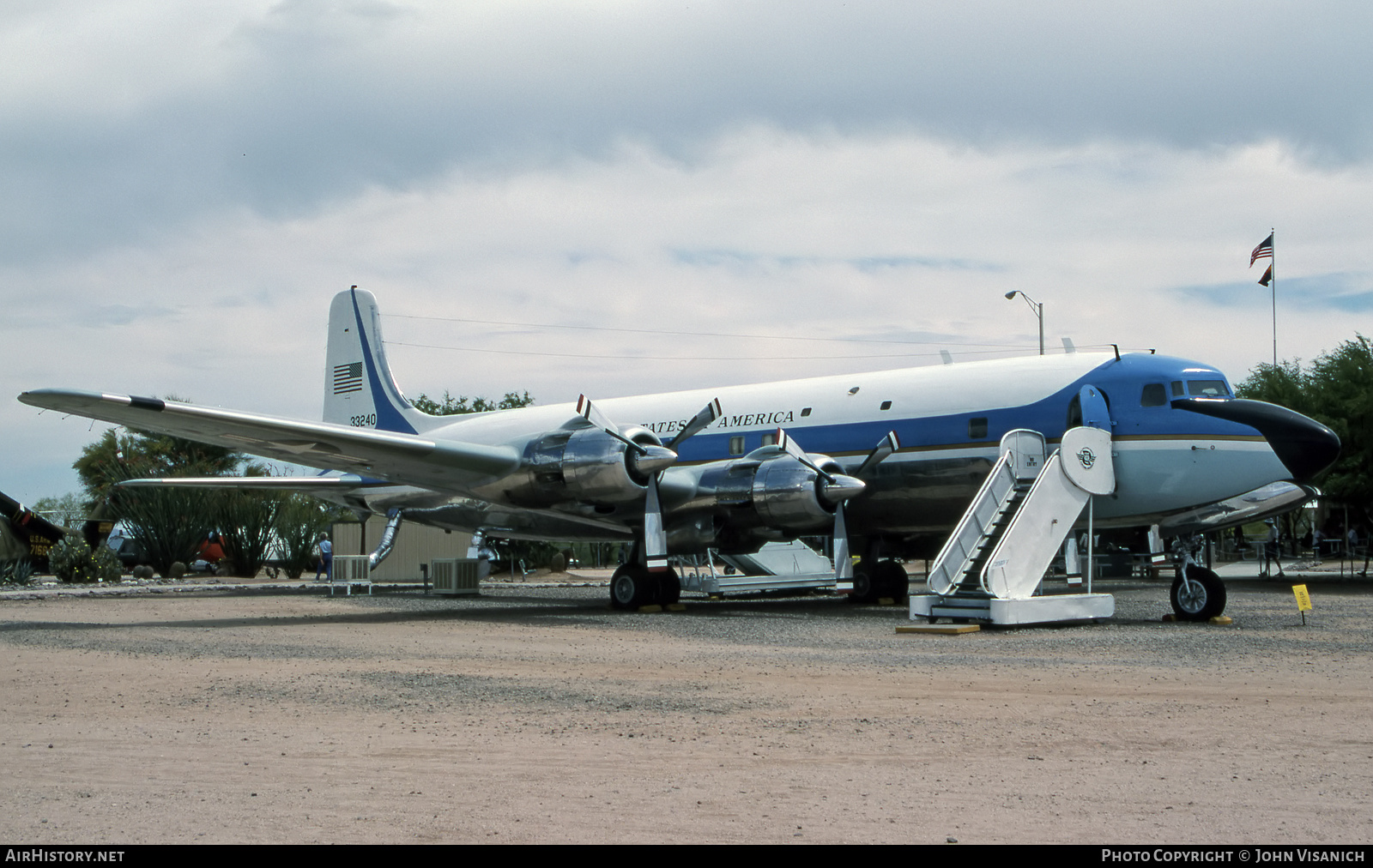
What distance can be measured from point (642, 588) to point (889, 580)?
4.37m

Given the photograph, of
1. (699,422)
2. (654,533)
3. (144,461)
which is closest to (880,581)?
(699,422)

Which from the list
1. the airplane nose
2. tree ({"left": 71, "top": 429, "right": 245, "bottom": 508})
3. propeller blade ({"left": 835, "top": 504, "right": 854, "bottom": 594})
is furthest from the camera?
tree ({"left": 71, "top": 429, "right": 245, "bottom": 508})

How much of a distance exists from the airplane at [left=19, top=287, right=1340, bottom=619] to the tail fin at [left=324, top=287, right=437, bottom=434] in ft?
13.9

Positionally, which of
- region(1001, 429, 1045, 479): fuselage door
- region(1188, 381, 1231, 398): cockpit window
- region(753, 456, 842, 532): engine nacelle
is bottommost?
region(753, 456, 842, 532): engine nacelle

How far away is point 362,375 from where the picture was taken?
23938 millimetres

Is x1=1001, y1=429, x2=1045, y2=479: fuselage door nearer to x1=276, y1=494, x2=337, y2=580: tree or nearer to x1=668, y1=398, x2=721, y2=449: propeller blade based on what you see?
x1=668, y1=398, x2=721, y2=449: propeller blade

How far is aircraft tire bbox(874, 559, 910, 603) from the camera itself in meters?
19.4

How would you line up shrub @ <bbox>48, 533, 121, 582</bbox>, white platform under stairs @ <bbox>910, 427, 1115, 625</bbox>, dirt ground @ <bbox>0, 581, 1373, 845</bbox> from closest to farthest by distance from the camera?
1. dirt ground @ <bbox>0, 581, 1373, 845</bbox>
2. white platform under stairs @ <bbox>910, 427, 1115, 625</bbox>
3. shrub @ <bbox>48, 533, 121, 582</bbox>

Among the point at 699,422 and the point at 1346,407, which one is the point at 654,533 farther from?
the point at 1346,407

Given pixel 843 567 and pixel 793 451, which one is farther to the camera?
pixel 793 451

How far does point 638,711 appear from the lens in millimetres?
7598

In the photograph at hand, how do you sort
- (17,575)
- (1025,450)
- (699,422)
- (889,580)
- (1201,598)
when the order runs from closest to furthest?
(1201,598) < (1025,450) < (699,422) < (889,580) < (17,575)

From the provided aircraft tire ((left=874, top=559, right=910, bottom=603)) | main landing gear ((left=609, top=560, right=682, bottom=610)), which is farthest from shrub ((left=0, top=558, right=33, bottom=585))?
aircraft tire ((left=874, top=559, right=910, bottom=603))

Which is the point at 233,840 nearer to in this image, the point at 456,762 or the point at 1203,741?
Result: the point at 456,762
